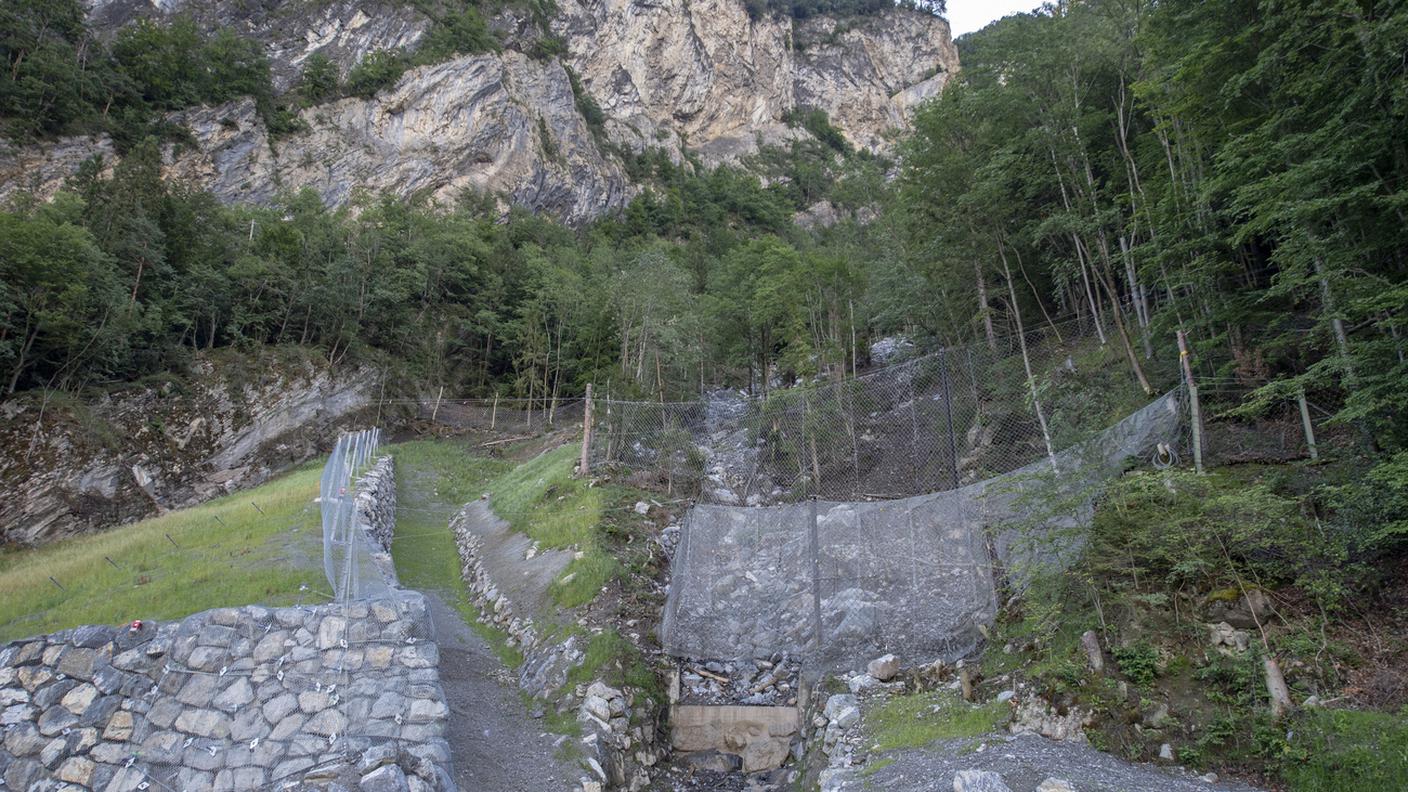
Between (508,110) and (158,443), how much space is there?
119ft

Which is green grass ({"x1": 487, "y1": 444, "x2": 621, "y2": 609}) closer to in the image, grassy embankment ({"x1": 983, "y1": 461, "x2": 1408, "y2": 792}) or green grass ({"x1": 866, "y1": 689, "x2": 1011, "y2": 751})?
green grass ({"x1": 866, "y1": 689, "x2": 1011, "y2": 751})

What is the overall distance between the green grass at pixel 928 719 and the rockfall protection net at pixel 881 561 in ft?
2.82

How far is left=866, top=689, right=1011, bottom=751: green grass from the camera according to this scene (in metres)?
6.44

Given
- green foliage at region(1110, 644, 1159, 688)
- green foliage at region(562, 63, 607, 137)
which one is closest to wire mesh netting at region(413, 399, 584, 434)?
green foliage at region(1110, 644, 1159, 688)

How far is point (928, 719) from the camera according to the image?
6.84 meters

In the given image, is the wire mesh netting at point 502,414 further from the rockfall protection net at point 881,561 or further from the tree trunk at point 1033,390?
the rockfall protection net at point 881,561

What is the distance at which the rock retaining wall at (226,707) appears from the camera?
5871mm

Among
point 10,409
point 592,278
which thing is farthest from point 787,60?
point 10,409

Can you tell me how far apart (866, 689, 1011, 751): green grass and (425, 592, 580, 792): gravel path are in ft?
10.5

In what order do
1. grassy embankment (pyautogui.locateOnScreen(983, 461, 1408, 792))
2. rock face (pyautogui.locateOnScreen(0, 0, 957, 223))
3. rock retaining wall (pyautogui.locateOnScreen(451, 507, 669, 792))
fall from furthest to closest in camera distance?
rock face (pyautogui.locateOnScreen(0, 0, 957, 223)), rock retaining wall (pyautogui.locateOnScreen(451, 507, 669, 792)), grassy embankment (pyautogui.locateOnScreen(983, 461, 1408, 792))

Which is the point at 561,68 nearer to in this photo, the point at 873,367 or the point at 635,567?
the point at 873,367

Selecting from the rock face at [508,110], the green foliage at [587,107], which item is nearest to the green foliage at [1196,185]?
the rock face at [508,110]

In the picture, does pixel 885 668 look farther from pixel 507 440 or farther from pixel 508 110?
pixel 508 110

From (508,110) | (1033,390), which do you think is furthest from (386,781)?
(508,110)
